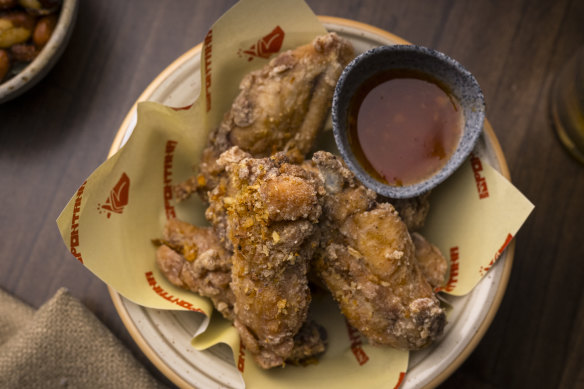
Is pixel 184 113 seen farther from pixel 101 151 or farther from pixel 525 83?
pixel 525 83

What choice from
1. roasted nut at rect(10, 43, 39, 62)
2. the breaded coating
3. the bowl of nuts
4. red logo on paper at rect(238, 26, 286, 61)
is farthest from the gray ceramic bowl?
roasted nut at rect(10, 43, 39, 62)

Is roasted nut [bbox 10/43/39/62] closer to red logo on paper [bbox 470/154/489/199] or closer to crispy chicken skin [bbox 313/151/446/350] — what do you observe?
crispy chicken skin [bbox 313/151/446/350]

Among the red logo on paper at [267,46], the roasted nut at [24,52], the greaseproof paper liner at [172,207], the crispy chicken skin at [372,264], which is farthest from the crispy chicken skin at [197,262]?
the roasted nut at [24,52]

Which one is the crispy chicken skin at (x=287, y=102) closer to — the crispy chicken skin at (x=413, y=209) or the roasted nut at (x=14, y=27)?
the crispy chicken skin at (x=413, y=209)

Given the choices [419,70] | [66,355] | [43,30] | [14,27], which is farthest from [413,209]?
[14,27]

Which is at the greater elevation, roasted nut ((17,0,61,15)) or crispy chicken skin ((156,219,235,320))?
roasted nut ((17,0,61,15))

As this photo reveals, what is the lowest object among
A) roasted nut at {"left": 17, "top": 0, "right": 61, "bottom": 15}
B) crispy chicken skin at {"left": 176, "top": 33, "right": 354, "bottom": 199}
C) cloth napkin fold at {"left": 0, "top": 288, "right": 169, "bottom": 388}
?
cloth napkin fold at {"left": 0, "top": 288, "right": 169, "bottom": 388}

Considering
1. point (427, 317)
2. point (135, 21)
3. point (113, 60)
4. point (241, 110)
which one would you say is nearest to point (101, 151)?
point (113, 60)

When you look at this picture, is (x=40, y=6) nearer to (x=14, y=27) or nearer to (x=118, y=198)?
(x=14, y=27)
